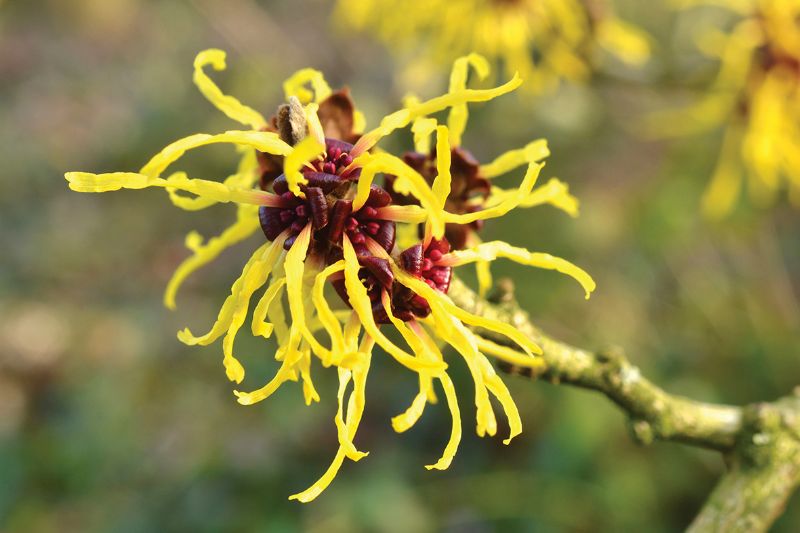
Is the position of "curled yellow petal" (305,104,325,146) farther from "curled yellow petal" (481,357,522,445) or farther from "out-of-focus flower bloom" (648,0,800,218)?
"out-of-focus flower bloom" (648,0,800,218)

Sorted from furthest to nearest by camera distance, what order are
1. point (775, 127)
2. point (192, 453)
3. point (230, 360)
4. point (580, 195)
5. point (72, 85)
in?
1. point (72, 85)
2. point (580, 195)
3. point (192, 453)
4. point (775, 127)
5. point (230, 360)

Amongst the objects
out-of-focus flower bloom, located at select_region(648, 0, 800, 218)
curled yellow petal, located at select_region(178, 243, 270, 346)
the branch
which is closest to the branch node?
the branch

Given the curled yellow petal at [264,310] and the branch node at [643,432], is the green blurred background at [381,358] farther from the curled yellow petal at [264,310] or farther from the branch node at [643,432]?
the curled yellow petal at [264,310]

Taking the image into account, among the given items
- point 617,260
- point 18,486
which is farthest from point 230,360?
point 617,260

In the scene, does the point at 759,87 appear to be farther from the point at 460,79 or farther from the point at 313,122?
A: the point at 313,122

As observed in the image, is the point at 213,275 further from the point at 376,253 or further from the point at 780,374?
the point at 376,253

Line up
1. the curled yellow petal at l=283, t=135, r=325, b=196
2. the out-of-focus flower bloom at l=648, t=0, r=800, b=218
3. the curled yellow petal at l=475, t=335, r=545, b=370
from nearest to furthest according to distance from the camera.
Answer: the curled yellow petal at l=283, t=135, r=325, b=196
the curled yellow petal at l=475, t=335, r=545, b=370
the out-of-focus flower bloom at l=648, t=0, r=800, b=218

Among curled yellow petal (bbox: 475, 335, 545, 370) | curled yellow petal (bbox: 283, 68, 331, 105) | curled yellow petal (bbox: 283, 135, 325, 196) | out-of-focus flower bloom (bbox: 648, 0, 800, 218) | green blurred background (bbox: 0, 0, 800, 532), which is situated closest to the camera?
curled yellow petal (bbox: 283, 135, 325, 196)
